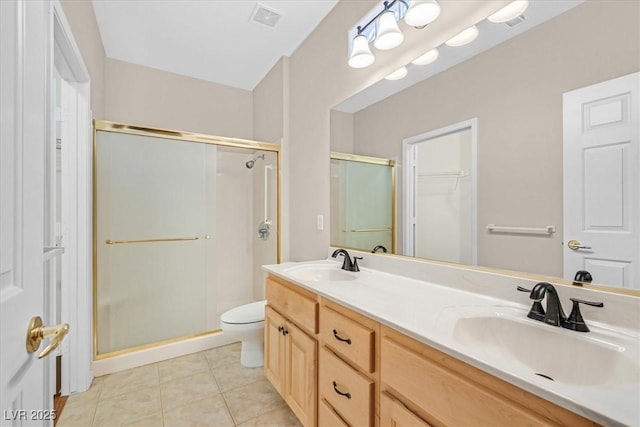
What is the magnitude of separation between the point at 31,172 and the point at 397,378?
108 cm

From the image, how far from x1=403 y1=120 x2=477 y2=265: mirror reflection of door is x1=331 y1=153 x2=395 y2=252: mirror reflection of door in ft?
0.50

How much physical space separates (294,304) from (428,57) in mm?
1384

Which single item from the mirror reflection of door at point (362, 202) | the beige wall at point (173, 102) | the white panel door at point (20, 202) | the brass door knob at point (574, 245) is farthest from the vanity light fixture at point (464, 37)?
the beige wall at point (173, 102)

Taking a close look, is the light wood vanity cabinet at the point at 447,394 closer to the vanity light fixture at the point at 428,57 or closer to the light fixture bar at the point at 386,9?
the vanity light fixture at the point at 428,57

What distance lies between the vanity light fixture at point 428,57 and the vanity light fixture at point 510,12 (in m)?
0.25

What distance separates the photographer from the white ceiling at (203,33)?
2.06 meters

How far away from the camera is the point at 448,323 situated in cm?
92

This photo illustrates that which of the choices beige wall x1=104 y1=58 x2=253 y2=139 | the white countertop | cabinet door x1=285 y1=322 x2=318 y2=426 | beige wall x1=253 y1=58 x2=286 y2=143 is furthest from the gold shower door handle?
beige wall x1=104 y1=58 x2=253 y2=139

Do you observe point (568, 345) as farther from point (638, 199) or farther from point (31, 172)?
point (31, 172)

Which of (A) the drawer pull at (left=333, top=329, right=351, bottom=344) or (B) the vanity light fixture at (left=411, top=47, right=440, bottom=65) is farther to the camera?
(B) the vanity light fixture at (left=411, top=47, right=440, bottom=65)

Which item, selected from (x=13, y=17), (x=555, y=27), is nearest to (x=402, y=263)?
(x=555, y=27)

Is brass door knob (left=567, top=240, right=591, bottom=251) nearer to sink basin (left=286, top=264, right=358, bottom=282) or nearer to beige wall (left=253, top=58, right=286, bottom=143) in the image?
sink basin (left=286, top=264, right=358, bottom=282)

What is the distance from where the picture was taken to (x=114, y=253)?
2.25m

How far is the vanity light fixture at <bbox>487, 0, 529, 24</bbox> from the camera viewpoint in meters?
1.05
